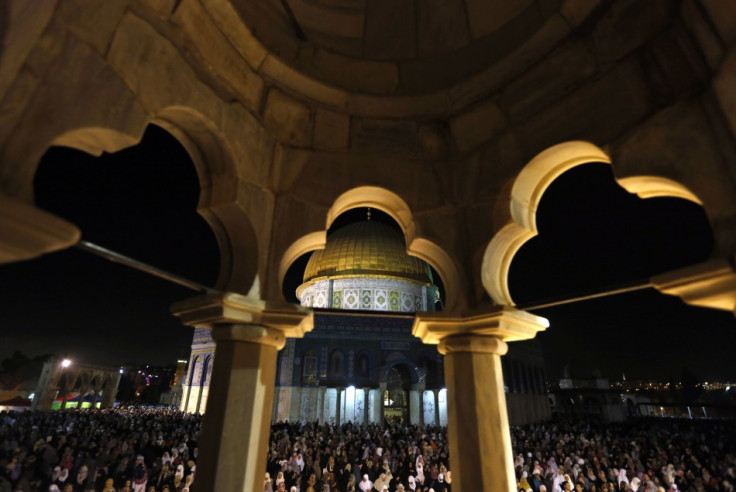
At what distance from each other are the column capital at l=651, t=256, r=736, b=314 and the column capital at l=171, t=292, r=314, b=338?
2684 millimetres

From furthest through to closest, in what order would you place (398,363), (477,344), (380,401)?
1. (398,363)
2. (380,401)
3. (477,344)

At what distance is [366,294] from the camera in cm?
2941

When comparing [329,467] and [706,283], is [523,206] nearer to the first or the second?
[706,283]

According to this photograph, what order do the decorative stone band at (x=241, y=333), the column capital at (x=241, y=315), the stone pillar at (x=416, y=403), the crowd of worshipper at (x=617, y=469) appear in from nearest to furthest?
1. the column capital at (x=241, y=315)
2. the decorative stone band at (x=241, y=333)
3. the crowd of worshipper at (x=617, y=469)
4. the stone pillar at (x=416, y=403)

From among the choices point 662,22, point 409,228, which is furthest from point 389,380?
point 662,22

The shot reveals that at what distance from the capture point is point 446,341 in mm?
3732

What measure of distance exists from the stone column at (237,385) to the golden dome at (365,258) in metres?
26.2

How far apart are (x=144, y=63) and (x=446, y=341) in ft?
10.8

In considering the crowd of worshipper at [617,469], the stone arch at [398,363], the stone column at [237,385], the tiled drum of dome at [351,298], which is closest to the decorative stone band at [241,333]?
the stone column at [237,385]

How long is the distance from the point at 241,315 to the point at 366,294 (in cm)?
2638

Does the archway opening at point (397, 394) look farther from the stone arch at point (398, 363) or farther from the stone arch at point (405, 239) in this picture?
the stone arch at point (405, 239)

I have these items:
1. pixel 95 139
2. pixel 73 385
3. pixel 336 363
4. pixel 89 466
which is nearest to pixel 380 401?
pixel 336 363

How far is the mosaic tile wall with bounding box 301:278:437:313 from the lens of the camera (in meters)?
29.1

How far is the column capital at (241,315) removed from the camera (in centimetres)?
311
